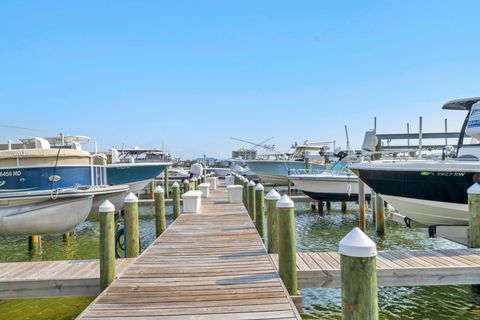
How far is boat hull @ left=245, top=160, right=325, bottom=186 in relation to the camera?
1217 inches

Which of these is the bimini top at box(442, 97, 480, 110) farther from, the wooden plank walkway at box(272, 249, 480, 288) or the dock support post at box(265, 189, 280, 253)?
the dock support post at box(265, 189, 280, 253)

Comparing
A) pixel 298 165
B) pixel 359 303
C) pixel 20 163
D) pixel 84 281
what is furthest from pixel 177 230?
pixel 298 165

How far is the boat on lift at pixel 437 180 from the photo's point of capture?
27.0ft

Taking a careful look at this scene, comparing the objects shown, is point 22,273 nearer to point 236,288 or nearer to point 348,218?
point 236,288

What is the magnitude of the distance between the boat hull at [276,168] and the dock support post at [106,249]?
2627cm

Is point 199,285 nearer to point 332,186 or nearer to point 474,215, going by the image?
point 474,215

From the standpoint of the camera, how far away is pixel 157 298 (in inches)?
167

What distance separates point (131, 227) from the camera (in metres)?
6.45

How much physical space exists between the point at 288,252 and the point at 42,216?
26.9 ft

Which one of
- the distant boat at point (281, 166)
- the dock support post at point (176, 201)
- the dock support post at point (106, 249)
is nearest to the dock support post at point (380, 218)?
the dock support post at point (176, 201)

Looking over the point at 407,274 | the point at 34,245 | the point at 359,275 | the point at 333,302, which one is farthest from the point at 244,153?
the point at 359,275

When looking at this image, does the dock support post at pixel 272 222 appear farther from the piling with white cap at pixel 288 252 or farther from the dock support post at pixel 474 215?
the dock support post at pixel 474 215

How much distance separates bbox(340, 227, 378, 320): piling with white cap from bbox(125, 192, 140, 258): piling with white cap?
478 centimetres

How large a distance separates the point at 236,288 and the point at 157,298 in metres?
0.99
